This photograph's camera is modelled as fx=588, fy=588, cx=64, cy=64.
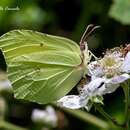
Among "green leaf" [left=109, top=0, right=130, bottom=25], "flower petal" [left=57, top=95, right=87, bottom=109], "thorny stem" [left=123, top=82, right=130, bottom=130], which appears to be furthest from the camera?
"green leaf" [left=109, top=0, right=130, bottom=25]

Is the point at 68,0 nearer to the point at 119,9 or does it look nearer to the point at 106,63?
the point at 119,9

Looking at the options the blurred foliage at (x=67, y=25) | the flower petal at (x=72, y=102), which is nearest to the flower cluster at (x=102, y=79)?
the flower petal at (x=72, y=102)

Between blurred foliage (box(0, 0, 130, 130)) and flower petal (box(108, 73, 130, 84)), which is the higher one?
flower petal (box(108, 73, 130, 84))

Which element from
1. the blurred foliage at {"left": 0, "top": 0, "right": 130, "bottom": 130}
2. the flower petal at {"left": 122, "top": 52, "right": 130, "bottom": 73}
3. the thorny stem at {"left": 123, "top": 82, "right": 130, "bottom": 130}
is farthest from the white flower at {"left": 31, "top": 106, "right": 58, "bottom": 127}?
the thorny stem at {"left": 123, "top": 82, "right": 130, "bottom": 130}

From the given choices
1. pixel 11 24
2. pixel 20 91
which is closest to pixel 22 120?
pixel 11 24

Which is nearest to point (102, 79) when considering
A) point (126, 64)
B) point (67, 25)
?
point (126, 64)

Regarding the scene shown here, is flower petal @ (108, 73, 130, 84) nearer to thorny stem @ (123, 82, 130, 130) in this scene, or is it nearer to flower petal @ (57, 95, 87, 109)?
thorny stem @ (123, 82, 130, 130)

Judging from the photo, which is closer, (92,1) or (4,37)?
(4,37)
